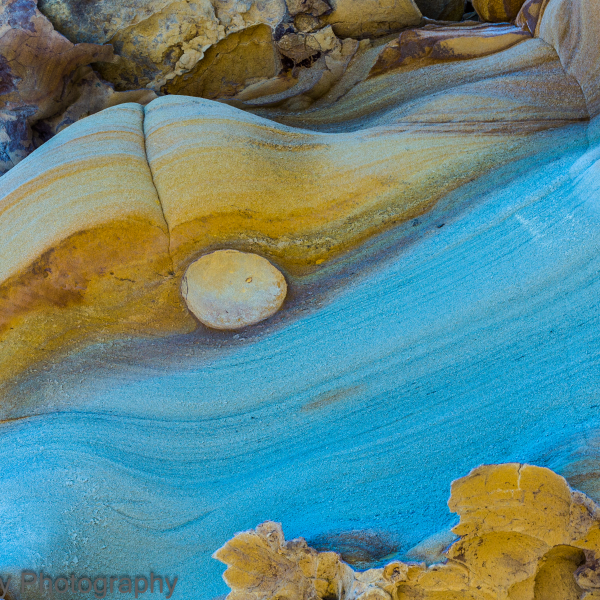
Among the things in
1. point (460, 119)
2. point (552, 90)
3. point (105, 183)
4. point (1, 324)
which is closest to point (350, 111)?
point (460, 119)

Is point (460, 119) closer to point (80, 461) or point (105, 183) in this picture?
point (105, 183)

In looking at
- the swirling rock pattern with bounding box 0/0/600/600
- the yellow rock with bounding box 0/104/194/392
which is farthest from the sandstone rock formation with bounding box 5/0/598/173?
the yellow rock with bounding box 0/104/194/392

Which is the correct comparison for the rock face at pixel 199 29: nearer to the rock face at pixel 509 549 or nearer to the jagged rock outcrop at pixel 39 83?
the jagged rock outcrop at pixel 39 83

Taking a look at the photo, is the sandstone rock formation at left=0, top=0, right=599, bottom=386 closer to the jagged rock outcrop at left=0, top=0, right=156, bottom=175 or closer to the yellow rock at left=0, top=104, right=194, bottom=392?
the yellow rock at left=0, top=104, right=194, bottom=392

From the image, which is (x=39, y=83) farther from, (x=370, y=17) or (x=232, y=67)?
(x=370, y=17)

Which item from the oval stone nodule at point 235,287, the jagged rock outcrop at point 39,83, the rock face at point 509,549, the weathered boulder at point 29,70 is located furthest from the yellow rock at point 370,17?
the rock face at point 509,549

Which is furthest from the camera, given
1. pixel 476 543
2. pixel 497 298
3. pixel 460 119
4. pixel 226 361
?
pixel 460 119
